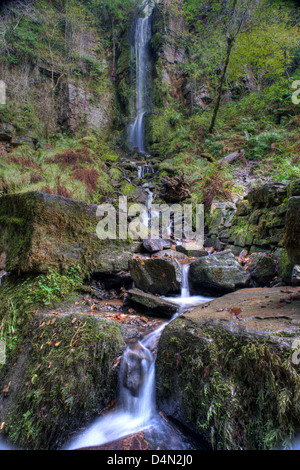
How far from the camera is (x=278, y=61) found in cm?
1220

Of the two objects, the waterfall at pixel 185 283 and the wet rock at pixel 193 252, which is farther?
the wet rock at pixel 193 252

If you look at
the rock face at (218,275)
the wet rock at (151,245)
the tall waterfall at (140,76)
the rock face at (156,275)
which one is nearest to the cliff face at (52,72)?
the tall waterfall at (140,76)

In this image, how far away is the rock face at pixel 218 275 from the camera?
13.2 ft

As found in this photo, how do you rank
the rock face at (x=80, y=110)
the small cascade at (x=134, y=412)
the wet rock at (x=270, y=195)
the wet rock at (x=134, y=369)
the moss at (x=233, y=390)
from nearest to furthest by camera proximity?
the moss at (x=233, y=390) → the small cascade at (x=134, y=412) → the wet rock at (x=134, y=369) → the wet rock at (x=270, y=195) → the rock face at (x=80, y=110)

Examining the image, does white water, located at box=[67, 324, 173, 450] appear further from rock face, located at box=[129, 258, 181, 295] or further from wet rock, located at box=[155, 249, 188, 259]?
wet rock, located at box=[155, 249, 188, 259]

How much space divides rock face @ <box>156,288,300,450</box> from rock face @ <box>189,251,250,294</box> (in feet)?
5.13

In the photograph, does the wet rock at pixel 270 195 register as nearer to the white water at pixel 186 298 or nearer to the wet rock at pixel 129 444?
the white water at pixel 186 298

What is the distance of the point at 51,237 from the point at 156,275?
205 centimetres

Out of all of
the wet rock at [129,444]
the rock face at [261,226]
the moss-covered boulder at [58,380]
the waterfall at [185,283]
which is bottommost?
the wet rock at [129,444]

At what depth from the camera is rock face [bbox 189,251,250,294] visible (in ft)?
13.2

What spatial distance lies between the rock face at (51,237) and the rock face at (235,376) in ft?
7.55

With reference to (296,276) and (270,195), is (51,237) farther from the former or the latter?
(270,195)
